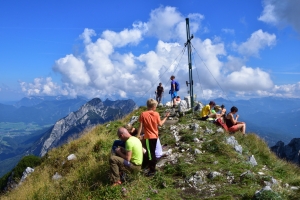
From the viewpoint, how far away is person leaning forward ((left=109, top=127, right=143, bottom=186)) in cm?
811

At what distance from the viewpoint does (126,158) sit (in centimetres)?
827

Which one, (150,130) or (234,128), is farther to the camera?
(234,128)

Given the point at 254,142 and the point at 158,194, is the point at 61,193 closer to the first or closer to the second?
the point at 158,194

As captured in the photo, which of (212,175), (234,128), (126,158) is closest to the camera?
(126,158)

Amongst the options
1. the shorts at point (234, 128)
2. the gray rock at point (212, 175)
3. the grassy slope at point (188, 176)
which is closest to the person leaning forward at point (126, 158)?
the grassy slope at point (188, 176)

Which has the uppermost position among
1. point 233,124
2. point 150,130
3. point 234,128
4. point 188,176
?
point 150,130

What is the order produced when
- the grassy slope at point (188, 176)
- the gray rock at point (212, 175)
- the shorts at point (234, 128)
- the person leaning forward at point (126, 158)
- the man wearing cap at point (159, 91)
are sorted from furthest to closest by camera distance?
the man wearing cap at point (159, 91) → the shorts at point (234, 128) → the gray rock at point (212, 175) → the person leaning forward at point (126, 158) → the grassy slope at point (188, 176)

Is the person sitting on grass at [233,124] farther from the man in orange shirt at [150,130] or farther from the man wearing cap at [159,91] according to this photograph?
the man wearing cap at [159,91]

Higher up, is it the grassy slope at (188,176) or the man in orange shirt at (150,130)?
the man in orange shirt at (150,130)

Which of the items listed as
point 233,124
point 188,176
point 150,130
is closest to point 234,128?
point 233,124

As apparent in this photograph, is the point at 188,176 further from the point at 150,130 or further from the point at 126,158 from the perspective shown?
the point at 126,158

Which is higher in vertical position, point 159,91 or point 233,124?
point 159,91

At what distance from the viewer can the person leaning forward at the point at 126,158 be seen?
8109mm

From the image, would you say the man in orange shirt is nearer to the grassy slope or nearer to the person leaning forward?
the person leaning forward
